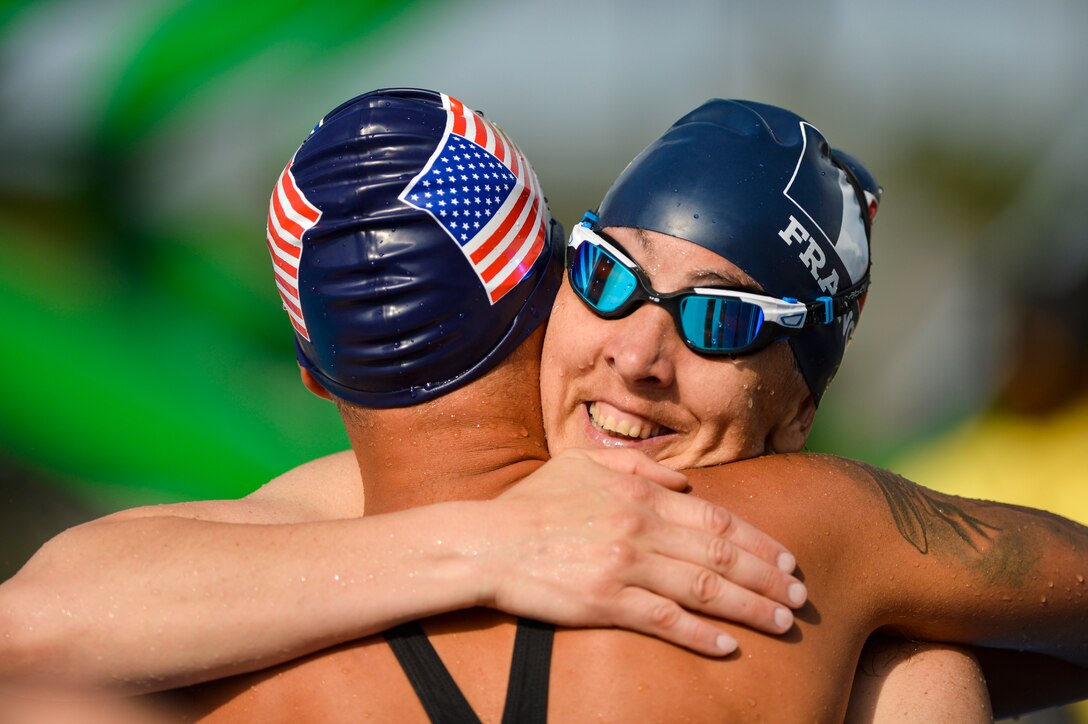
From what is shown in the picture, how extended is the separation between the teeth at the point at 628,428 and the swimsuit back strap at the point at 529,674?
789mm

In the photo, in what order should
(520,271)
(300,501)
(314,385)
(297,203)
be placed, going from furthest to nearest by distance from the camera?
(300,501), (314,385), (520,271), (297,203)

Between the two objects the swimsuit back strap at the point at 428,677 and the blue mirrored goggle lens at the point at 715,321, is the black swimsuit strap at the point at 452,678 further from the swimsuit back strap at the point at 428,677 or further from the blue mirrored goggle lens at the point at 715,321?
the blue mirrored goggle lens at the point at 715,321

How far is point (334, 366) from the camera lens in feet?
10.9

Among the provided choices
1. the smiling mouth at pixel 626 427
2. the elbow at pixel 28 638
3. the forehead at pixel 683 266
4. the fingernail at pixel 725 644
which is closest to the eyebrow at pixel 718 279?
the forehead at pixel 683 266

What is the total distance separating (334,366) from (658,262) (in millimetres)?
1027

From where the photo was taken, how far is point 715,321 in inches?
122

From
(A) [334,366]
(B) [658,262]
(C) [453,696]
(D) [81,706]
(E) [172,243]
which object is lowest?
(E) [172,243]

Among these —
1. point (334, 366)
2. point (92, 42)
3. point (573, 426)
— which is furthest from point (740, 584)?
point (92, 42)

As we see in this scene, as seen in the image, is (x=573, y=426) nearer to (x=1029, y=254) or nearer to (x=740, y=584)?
(x=740, y=584)

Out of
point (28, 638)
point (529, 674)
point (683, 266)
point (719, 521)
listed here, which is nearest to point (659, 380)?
point (683, 266)

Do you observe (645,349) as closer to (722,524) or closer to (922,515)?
(722,524)

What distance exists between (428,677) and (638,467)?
745 mm

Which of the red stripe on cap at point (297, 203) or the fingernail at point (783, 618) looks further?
the red stripe on cap at point (297, 203)

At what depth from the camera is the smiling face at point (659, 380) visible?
313cm
